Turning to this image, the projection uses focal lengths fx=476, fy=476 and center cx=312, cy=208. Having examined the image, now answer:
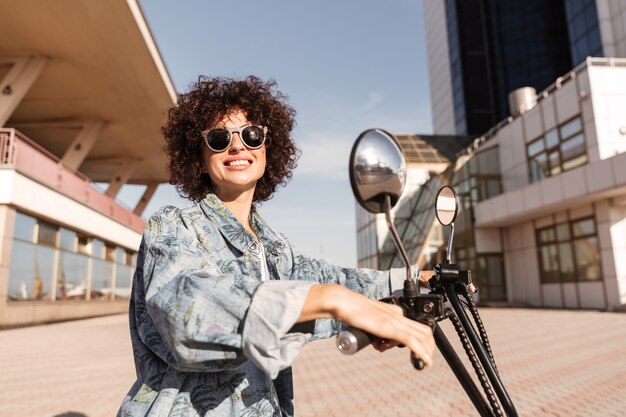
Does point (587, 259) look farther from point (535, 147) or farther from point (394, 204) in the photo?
point (394, 204)

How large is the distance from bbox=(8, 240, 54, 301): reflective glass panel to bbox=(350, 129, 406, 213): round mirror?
14.9m

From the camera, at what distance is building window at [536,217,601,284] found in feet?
63.1

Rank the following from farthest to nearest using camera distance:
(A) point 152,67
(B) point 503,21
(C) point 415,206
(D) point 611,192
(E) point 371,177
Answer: (B) point 503,21 < (C) point 415,206 < (D) point 611,192 < (A) point 152,67 < (E) point 371,177

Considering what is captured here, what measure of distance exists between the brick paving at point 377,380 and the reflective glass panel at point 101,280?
1039cm

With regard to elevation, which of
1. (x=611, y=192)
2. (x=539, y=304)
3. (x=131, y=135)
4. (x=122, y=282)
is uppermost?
(x=131, y=135)

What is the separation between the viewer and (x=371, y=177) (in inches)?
43.8

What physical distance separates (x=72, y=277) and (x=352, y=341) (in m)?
19.1

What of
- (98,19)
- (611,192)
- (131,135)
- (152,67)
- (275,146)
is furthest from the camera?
(131,135)

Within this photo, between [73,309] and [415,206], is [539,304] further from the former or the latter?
[73,309]

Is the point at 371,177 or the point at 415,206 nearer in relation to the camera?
the point at 371,177

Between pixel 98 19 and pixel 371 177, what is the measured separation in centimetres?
1468

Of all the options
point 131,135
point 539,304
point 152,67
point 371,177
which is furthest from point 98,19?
point 539,304

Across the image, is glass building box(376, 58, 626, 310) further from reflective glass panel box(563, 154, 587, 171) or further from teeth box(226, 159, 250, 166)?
teeth box(226, 159, 250, 166)

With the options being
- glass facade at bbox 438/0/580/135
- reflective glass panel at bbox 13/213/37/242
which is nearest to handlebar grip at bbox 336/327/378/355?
reflective glass panel at bbox 13/213/37/242
